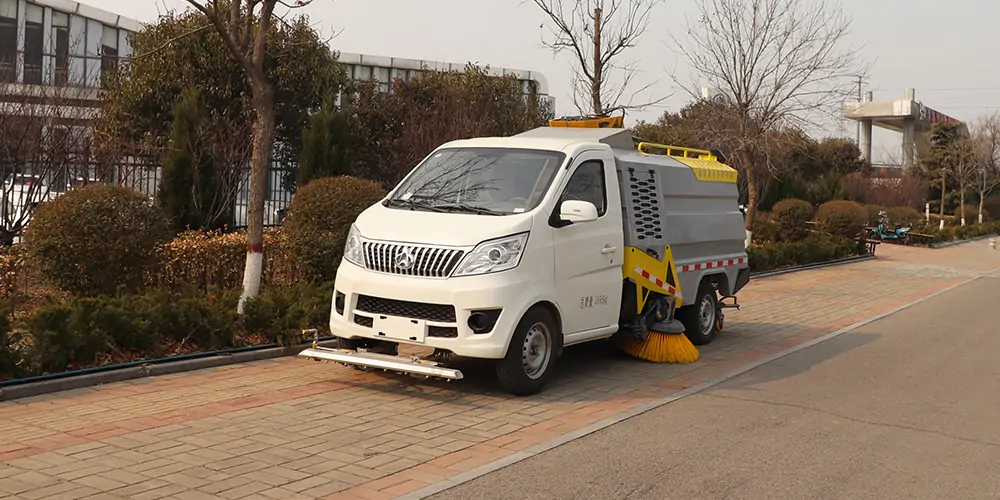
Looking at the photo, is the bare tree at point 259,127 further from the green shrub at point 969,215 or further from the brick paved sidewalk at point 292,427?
the green shrub at point 969,215

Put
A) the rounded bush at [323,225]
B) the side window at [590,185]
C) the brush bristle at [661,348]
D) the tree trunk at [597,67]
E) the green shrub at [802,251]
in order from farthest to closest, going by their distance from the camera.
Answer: the green shrub at [802,251] < the tree trunk at [597,67] < the rounded bush at [323,225] < the brush bristle at [661,348] < the side window at [590,185]

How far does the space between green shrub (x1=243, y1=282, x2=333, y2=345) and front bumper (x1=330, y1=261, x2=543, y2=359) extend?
2.10 meters

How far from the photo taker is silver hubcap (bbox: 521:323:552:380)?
821 centimetres

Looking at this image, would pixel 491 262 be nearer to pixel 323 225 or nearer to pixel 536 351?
pixel 536 351

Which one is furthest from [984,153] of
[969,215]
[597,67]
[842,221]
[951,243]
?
[597,67]

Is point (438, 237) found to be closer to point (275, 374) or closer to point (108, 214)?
point (275, 374)

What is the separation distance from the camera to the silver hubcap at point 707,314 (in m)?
11.9

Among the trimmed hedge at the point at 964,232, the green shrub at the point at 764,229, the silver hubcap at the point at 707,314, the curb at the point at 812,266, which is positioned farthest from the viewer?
the trimmed hedge at the point at 964,232

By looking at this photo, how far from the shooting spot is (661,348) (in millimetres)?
10328

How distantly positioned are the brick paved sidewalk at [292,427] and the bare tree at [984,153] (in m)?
49.8

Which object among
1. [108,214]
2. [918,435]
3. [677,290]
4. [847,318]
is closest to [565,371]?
[677,290]

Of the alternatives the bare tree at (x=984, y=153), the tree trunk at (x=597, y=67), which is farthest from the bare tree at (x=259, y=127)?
the bare tree at (x=984, y=153)

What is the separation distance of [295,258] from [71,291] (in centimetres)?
284

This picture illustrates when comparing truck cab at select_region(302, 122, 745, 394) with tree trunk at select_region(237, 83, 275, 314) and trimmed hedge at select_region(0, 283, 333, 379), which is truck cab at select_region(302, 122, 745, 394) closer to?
trimmed hedge at select_region(0, 283, 333, 379)
